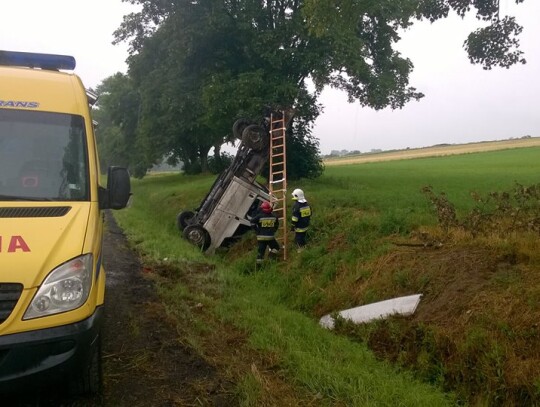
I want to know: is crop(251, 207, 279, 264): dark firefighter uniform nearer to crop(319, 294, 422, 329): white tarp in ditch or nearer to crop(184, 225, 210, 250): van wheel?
crop(184, 225, 210, 250): van wheel

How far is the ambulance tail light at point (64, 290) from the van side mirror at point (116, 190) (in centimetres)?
110

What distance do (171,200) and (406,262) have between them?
16079mm

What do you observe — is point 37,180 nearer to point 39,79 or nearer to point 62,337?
point 39,79

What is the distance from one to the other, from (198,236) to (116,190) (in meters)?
7.30

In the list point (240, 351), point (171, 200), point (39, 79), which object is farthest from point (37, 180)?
point (171, 200)

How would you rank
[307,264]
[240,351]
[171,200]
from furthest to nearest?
[171,200], [307,264], [240,351]

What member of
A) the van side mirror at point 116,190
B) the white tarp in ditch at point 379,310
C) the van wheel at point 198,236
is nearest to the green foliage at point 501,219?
the white tarp in ditch at point 379,310

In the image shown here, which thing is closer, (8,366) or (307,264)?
(8,366)

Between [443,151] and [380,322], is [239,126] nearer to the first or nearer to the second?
[380,322]

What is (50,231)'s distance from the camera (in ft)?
12.6

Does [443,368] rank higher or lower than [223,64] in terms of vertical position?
lower

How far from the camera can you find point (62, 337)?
362 centimetres

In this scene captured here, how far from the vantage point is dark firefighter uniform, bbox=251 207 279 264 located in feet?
34.0

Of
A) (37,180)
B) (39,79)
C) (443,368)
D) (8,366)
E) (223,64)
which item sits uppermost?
(223,64)
